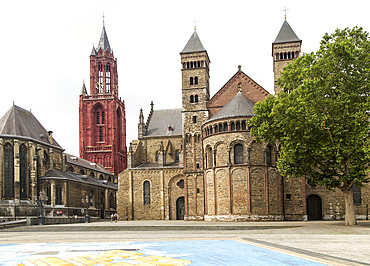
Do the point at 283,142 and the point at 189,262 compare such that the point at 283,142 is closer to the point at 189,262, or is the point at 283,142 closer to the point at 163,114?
the point at 189,262

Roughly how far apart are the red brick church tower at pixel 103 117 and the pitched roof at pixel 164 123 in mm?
31040

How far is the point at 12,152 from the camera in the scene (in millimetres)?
58312

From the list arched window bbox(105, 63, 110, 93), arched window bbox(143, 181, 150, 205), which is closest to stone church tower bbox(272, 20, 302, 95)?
arched window bbox(143, 181, 150, 205)

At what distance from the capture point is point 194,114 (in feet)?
172

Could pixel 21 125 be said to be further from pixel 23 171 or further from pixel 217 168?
pixel 217 168

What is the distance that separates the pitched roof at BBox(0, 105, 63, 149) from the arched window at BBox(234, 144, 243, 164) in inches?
1258

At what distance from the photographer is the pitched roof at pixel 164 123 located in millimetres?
67625

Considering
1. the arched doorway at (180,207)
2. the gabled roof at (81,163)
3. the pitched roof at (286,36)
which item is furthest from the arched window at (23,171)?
the pitched roof at (286,36)

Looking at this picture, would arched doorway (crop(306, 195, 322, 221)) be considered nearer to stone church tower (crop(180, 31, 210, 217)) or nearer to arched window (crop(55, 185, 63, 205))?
stone church tower (crop(180, 31, 210, 217))

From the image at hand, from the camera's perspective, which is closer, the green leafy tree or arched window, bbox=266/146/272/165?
the green leafy tree

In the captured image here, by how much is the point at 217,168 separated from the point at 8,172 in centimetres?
2989

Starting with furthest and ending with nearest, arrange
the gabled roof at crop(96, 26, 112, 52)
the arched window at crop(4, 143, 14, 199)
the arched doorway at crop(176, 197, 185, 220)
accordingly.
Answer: the gabled roof at crop(96, 26, 112, 52) → the arched doorway at crop(176, 197, 185, 220) → the arched window at crop(4, 143, 14, 199)

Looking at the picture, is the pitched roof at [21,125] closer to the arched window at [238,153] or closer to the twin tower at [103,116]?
the twin tower at [103,116]

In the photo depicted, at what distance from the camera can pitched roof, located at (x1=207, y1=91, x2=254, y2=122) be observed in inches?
1807
